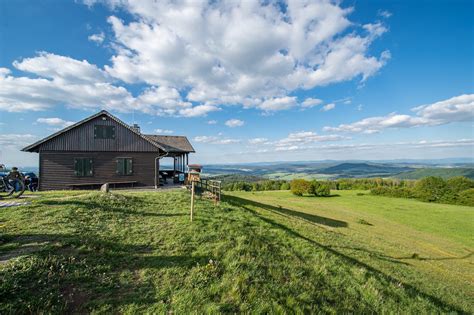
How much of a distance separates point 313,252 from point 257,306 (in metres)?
4.92

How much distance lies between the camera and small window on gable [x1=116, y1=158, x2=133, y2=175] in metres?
18.5

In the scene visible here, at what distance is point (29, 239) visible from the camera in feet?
19.7

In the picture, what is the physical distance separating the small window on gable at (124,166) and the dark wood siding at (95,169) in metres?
0.26

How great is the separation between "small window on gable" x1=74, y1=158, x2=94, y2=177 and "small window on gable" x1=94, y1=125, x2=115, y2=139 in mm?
2270

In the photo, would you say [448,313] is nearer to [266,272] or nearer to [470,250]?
[266,272]

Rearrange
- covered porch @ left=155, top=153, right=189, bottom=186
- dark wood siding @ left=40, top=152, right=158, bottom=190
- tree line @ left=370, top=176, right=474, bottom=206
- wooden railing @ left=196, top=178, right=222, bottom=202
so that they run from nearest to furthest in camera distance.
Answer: wooden railing @ left=196, top=178, right=222, bottom=202
dark wood siding @ left=40, top=152, right=158, bottom=190
covered porch @ left=155, top=153, right=189, bottom=186
tree line @ left=370, top=176, right=474, bottom=206

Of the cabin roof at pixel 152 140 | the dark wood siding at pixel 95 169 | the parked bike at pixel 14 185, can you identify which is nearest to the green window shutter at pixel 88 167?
the dark wood siding at pixel 95 169

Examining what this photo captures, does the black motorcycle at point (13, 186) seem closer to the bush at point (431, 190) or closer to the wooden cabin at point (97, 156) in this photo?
the wooden cabin at point (97, 156)

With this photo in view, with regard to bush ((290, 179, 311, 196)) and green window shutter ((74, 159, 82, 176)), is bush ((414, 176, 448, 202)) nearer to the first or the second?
bush ((290, 179, 311, 196))

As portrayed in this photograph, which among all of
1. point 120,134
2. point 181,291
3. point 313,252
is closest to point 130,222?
point 181,291

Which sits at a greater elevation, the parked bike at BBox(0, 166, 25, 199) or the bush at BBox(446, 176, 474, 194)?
the parked bike at BBox(0, 166, 25, 199)

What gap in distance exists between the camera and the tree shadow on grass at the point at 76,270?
3947 millimetres

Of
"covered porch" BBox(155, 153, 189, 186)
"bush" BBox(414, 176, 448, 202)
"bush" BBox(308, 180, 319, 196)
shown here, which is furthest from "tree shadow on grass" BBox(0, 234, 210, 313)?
"bush" BBox(414, 176, 448, 202)

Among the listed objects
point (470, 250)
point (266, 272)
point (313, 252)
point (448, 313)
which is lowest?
point (470, 250)
